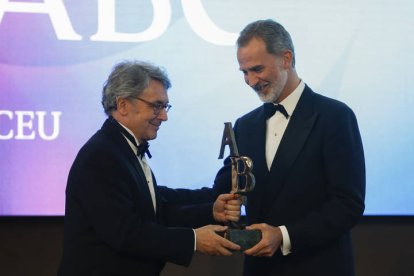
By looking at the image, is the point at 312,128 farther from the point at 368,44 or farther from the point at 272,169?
the point at 368,44

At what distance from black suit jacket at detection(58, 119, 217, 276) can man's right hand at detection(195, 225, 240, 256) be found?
0.11ft

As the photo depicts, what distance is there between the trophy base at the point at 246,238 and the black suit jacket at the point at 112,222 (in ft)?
0.56

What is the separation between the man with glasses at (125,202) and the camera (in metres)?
2.34

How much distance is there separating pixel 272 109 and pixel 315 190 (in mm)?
388

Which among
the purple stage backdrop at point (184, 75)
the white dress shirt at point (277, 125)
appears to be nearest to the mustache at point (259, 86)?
the white dress shirt at point (277, 125)

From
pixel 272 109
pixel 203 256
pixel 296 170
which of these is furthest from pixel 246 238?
pixel 203 256

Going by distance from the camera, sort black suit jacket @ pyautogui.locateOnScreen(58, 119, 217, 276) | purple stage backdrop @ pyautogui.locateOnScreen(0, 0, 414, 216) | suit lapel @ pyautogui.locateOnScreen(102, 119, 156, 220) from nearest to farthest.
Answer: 1. black suit jacket @ pyautogui.locateOnScreen(58, 119, 217, 276)
2. suit lapel @ pyautogui.locateOnScreen(102, 119, 156, 220)
3. purple stage backdrop @ pyautogui.locateOnScreen(0, 0, 414, 216)

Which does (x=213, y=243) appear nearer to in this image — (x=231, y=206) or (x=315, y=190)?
(x=231, y=206)

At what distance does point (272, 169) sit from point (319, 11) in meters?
1.53

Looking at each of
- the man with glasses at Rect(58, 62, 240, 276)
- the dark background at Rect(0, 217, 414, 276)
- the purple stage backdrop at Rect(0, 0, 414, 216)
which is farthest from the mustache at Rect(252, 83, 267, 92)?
the dark background at Rect(0, 217, 414, 276)

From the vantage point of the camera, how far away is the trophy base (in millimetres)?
2367

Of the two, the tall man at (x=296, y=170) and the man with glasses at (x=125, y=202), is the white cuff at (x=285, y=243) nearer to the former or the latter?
the tall man at (x=296, y=170)

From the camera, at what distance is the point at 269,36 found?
Result: 103 inches

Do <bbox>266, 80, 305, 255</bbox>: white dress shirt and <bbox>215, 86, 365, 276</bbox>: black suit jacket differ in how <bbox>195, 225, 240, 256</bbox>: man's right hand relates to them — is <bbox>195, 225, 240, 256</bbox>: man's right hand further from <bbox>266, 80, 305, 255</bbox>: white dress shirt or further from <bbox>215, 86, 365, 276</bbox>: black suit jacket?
<bbox>266, 80, 305, 255</bbox>: white dress shirt
